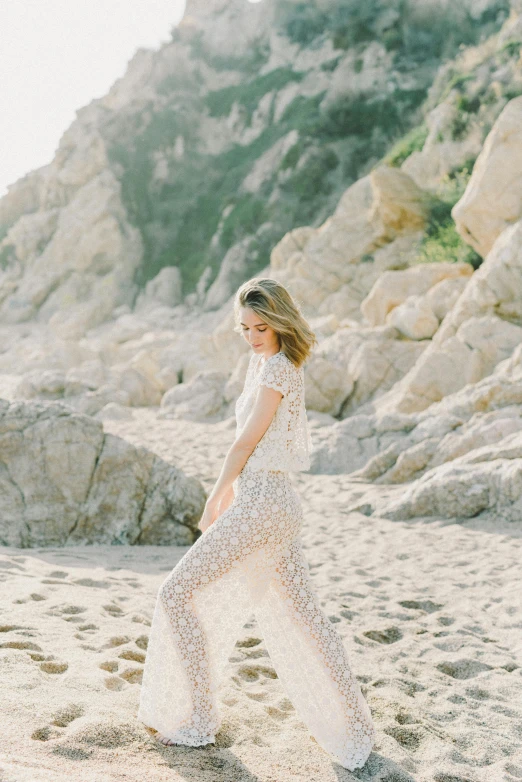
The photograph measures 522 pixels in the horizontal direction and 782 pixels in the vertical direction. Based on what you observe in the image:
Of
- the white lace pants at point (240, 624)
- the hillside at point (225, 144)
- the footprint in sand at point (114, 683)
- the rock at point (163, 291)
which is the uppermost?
the hillside at point (225, 144)

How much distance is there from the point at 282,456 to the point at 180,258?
31.9m

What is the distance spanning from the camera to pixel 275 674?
362cm

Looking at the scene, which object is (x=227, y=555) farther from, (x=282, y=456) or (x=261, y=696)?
(x=261, y=696)

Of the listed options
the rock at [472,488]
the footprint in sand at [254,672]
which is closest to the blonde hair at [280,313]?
the footprint in sand at [254,672]

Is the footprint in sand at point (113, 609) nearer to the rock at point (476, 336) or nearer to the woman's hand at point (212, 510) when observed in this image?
the woman's hand at point (212, 510)

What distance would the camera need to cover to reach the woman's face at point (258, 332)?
8.72 ft

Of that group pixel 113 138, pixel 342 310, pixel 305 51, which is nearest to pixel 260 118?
pixel 305 51

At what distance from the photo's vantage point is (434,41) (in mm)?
31891

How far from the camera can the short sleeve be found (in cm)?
260

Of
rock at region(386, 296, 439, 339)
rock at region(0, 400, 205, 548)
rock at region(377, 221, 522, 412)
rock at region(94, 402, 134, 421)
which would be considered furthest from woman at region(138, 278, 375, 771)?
rock at region(94, 402, 134, 421)

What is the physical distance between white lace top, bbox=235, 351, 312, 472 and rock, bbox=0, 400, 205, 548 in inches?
155

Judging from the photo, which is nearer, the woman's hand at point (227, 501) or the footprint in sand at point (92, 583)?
the woman's hand at point (227, 501)

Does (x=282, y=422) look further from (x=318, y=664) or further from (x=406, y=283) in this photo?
(x=406, y=283)

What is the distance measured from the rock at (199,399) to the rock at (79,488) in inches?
295
